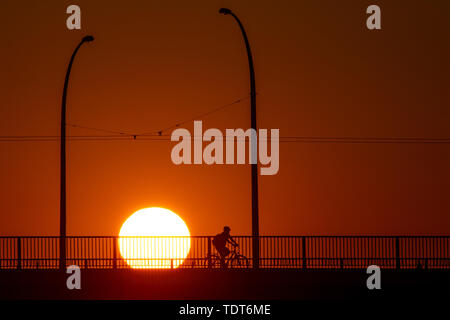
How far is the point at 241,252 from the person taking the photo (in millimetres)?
37062

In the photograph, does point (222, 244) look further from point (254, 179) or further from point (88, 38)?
point (88, 38)

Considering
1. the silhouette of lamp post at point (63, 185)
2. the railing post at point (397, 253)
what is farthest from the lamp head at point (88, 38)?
the railing post at point (397, 253)

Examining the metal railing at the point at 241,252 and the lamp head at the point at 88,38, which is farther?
the lamp head at the point at 88,38

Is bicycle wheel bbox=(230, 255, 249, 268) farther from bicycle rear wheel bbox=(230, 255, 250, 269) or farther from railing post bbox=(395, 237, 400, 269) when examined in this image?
railing post bbox=(395, 237, 400, 269)

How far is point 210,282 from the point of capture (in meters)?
30.1

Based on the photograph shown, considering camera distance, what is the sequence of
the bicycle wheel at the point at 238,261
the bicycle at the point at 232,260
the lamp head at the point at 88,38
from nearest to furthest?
the bicycle at the point at 232,260 < the bicycle wheel at the point at 238,261 < the lamp head at the point at 88,38

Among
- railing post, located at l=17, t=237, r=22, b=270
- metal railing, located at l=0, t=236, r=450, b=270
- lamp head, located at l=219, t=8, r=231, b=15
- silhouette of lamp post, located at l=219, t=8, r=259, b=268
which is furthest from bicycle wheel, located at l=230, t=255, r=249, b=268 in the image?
lamp head, located at l=219, t=8, r=231, b=15

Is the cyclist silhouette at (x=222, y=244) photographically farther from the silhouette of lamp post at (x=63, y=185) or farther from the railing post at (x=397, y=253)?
the railing post at (x=397, y=253)

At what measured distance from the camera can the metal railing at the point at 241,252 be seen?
35.8 m

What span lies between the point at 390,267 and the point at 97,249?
1108 centimetres

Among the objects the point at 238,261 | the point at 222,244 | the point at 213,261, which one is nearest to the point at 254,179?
the point at 222,244

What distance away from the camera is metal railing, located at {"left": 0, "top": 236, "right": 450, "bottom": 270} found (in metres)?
35.8

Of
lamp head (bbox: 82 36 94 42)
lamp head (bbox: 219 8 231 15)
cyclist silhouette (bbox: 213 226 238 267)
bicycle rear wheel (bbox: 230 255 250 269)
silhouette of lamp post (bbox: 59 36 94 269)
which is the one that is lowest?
bicycle rear wheel (bbox: 230 255 250 269)
